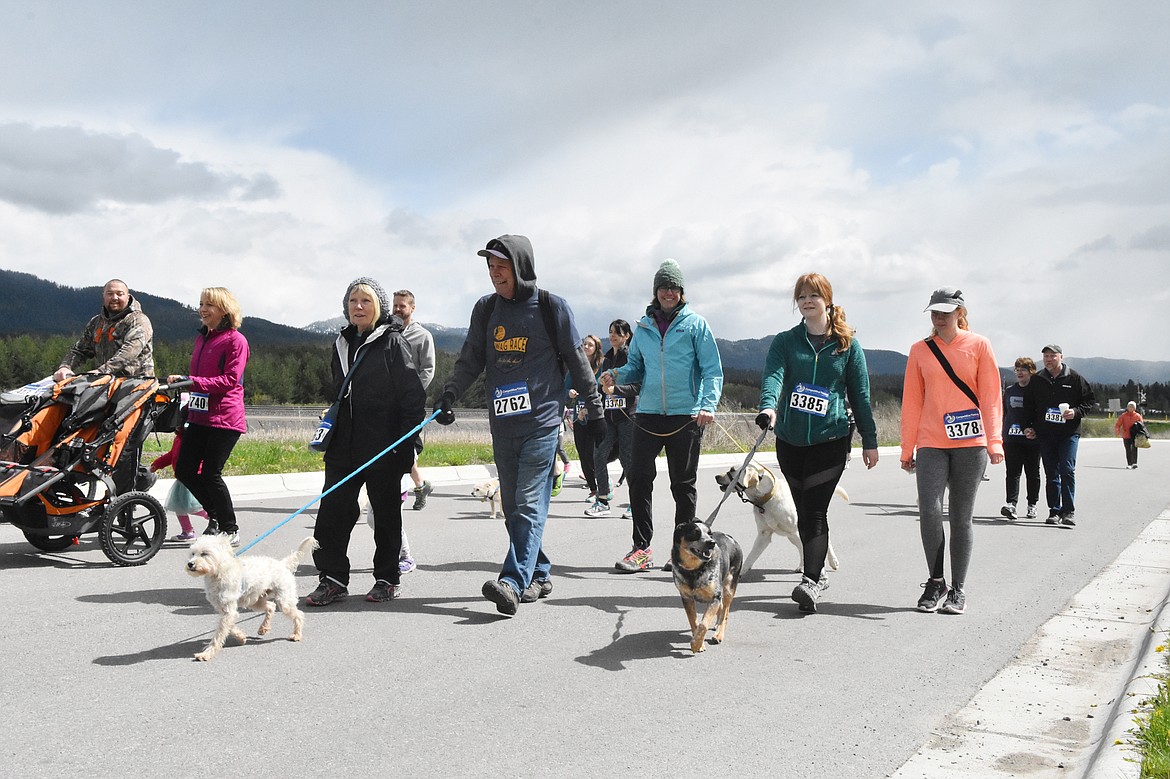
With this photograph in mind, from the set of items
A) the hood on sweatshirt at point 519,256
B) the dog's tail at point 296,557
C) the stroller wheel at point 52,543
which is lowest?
the stroller wheel at point 52,543

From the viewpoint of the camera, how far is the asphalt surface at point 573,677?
3.73 metres

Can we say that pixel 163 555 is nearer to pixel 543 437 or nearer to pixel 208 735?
pixel 543 437

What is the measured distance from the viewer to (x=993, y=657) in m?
5.29

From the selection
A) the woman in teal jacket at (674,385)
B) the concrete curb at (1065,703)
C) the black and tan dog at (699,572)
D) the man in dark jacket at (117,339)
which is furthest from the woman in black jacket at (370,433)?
the concrete curb at (1065,703)

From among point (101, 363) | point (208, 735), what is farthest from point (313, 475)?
point (208, 735)

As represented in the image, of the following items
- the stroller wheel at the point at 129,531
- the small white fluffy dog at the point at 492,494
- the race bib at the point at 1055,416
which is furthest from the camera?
the race bib at the point at 1055,416

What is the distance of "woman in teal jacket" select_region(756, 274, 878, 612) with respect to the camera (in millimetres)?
6355

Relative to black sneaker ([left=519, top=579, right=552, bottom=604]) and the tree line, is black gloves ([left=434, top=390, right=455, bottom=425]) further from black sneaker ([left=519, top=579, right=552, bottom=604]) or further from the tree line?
the tree line

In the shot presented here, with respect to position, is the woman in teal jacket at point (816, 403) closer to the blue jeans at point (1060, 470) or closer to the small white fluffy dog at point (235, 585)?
the small white fluffy dog at point (235, 585)

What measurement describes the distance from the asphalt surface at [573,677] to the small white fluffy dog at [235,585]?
5.8 inches

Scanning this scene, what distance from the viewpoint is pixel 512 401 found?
622cm

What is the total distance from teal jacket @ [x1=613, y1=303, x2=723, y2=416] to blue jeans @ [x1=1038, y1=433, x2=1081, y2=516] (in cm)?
623

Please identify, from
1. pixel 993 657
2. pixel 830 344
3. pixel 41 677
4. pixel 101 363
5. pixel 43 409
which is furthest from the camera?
pixel 101 363

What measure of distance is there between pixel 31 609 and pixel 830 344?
17.2ft
